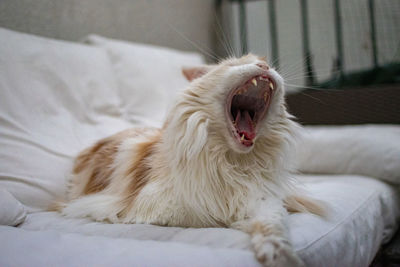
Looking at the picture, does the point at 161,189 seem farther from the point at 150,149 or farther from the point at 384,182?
the point at 384,182

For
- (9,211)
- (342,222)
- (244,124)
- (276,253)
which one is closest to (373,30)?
(244,124)

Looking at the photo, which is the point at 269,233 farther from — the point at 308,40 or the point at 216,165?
the point at 308,40

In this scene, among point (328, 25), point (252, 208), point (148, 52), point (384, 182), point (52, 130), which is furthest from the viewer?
point (328, 25)

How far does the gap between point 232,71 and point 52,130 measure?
0.77 meters

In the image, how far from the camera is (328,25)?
7.82ft

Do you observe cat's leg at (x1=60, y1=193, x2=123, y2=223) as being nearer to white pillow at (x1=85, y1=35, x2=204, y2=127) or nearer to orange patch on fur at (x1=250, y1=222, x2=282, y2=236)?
orange patch on fur at (x1=250, y1=222, x2=282, y2=236)

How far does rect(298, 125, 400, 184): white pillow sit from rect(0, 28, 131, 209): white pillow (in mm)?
944

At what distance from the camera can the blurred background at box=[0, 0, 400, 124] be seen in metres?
1.86

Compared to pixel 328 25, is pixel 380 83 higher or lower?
lower

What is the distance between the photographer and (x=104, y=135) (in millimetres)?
1507

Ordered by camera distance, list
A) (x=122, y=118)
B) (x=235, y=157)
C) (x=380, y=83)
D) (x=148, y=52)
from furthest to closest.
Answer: (x=380, y=83)
(x=148, y=52)
(x=122, y=118)
(x=235, y=157)

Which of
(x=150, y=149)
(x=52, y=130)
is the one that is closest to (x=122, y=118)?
(x=52, y=130)

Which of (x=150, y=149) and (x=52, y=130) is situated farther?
(x=52, y=130)

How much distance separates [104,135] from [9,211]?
0.65 m
